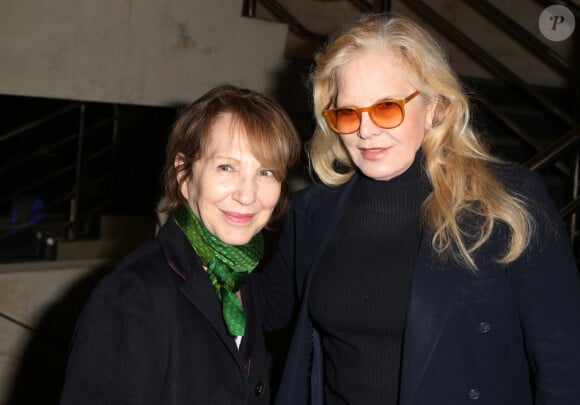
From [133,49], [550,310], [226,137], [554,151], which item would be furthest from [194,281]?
[133,49]

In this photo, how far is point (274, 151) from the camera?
5.78 ft

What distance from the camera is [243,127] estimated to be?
173cm

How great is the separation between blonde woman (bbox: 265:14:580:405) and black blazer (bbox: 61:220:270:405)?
327mm

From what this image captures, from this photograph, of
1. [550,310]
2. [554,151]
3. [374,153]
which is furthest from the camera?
[554,151]

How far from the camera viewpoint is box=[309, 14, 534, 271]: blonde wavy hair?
166 centimetres

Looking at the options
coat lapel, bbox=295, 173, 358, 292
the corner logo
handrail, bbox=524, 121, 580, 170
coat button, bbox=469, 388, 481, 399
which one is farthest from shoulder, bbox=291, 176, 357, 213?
the corner logo

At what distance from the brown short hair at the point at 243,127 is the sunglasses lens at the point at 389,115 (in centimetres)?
29

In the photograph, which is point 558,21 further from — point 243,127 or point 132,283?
point 132,283

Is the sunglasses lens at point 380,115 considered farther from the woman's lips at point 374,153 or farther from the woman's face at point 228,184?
the woman's face at point 228,184

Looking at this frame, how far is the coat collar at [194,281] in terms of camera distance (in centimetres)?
167

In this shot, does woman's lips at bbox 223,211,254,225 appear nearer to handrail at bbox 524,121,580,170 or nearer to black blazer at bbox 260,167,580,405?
black blazer at bbox 260,167,580,405

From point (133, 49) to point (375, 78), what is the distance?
201cm

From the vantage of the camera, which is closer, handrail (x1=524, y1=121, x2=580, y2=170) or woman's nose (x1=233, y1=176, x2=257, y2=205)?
woman's nose (x1=233, y1=176, x2=257, y2=205)

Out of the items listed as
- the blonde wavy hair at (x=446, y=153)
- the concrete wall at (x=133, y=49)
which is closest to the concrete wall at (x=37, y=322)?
the concrete wall at (x=133, y=49)
